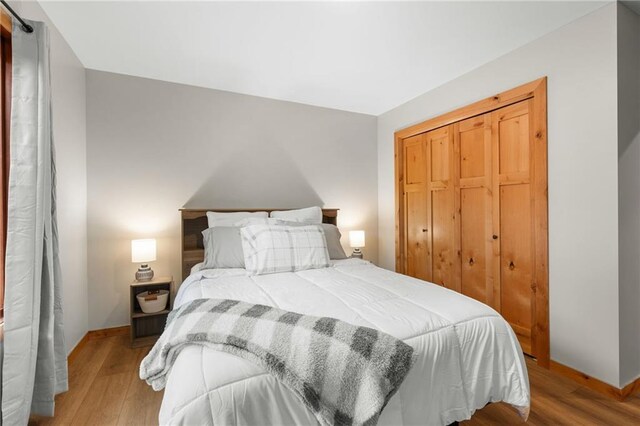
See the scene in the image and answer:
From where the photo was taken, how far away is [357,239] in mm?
3691

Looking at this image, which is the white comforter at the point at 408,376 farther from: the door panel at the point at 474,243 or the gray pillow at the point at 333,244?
the door panel at the point at 474,243

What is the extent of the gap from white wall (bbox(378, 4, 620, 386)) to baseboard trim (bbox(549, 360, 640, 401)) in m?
0.03

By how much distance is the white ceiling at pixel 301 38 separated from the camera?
2004 millimetres

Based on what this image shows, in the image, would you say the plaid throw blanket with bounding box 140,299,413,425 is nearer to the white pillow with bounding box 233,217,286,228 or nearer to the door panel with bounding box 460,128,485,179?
the white pillow with bounding box 233,217,286,228

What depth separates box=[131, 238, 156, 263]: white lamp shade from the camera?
267 cm

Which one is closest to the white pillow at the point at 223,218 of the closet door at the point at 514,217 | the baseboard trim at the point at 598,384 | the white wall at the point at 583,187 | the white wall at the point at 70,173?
the white wall at the point at 70,173

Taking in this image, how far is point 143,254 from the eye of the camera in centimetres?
268

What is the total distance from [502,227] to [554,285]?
0.58 m

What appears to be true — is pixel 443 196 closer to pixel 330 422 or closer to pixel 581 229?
pixel 581 229

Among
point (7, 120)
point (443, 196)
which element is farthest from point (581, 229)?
point (7, 120)

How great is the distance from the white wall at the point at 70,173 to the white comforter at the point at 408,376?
111 cm

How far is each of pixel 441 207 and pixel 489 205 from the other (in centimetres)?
58

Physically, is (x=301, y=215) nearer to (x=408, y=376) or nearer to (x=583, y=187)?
(x=408, y=376)

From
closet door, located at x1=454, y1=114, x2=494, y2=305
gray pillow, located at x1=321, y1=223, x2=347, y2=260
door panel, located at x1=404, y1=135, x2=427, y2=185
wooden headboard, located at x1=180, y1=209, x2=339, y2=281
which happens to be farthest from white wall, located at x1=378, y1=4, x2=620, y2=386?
wooden headboard, located at x1=180, y1=209, x2=339, y2=281
